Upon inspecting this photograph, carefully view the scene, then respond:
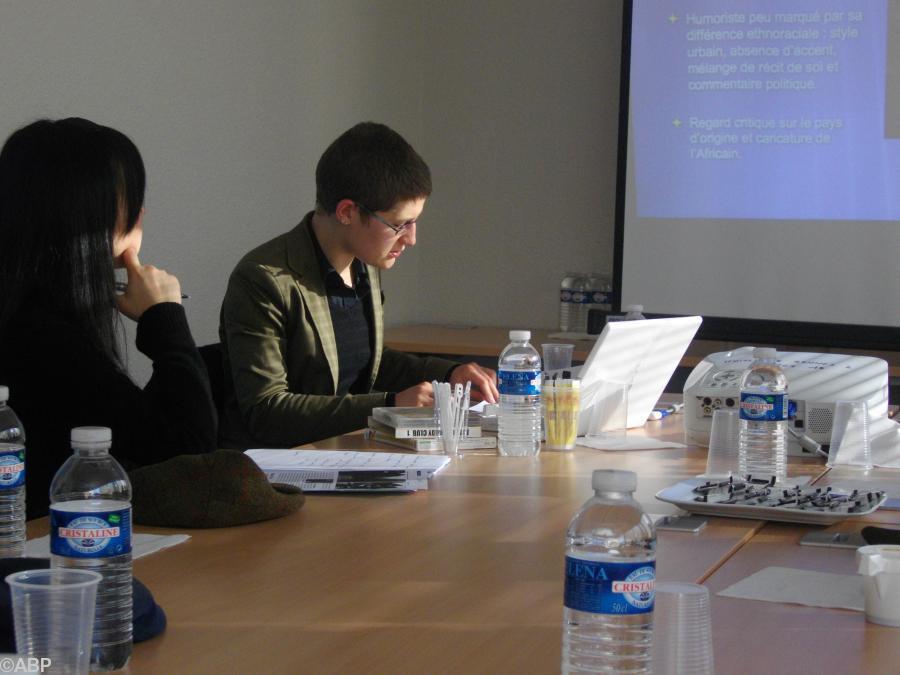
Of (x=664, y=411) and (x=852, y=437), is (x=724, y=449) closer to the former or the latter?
(x=852, y=437)

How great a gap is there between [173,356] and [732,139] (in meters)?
3.14

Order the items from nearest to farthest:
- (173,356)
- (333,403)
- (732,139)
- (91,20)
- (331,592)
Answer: (331,592), (173,356), (333,403), (91,20), (732,139)

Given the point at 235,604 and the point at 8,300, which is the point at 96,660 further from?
the point at 8,300

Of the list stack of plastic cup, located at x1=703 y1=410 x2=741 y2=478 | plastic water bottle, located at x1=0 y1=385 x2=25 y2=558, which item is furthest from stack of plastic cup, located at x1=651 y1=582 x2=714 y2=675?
stack of plastic cup, located at x1=703 y1=410 x2=741 y2=478

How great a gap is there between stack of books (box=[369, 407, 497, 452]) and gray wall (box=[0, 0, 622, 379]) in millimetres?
1674

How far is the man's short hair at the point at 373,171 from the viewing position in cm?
292

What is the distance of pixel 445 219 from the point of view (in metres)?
5.54

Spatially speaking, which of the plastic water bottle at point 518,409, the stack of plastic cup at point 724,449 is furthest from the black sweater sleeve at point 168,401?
the stack of plastic cup at point 724,449

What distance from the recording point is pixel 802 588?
1.49 metres

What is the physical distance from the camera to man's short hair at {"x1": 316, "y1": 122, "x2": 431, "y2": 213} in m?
2.92

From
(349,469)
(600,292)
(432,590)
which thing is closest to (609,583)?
(432,590)

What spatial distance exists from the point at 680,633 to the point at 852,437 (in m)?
1.36

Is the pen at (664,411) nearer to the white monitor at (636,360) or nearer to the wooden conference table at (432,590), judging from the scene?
the white monitor at (636,360)

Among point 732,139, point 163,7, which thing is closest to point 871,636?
point 163,7
